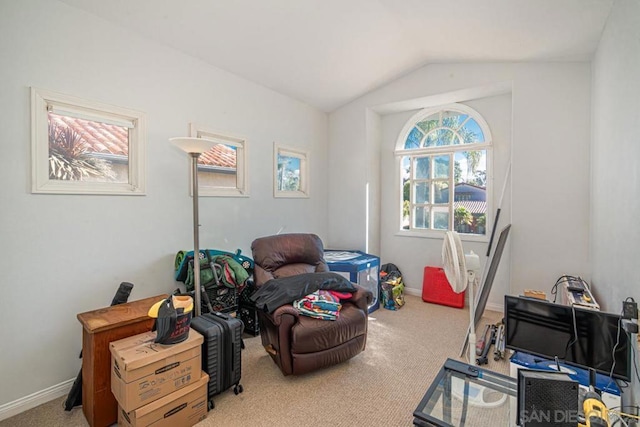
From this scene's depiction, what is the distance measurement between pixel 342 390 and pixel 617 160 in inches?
99.6

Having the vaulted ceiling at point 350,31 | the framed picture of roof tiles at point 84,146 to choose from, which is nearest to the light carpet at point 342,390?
the framed picture of roof tiles at point 84,146

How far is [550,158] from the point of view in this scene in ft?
10.7

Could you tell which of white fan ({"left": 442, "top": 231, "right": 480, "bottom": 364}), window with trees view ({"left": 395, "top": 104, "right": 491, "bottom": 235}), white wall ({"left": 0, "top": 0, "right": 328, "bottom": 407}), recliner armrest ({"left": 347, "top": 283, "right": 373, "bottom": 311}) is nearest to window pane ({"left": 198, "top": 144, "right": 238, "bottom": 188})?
white wall ({"left": 0, "top": 0, "right": 328, "bottom": 407})

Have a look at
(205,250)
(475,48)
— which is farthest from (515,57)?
(205,250)

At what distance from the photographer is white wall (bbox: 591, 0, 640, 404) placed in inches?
65.6

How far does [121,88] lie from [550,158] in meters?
4.26

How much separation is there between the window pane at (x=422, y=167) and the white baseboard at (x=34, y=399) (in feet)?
14.7

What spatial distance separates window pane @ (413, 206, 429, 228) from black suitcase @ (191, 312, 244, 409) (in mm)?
3243

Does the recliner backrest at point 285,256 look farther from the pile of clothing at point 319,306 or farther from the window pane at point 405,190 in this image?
the window pane at point 405,190

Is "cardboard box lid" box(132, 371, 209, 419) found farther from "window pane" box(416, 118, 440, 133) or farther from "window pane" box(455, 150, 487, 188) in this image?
"window pane" box(416, 118, 440, 133)

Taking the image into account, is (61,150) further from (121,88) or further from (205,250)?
(205,250)

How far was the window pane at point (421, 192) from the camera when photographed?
14.8 ft

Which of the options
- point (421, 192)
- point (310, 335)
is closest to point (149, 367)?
point (310, 335)

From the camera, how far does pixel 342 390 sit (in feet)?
7.36
